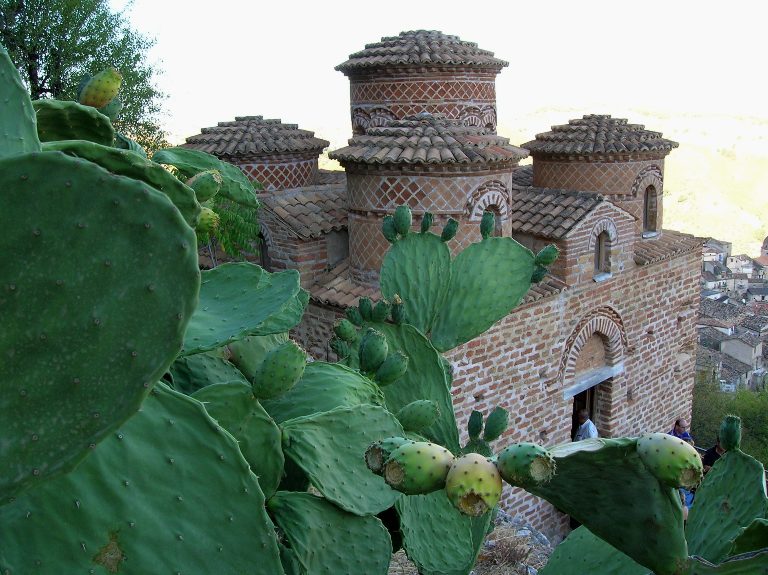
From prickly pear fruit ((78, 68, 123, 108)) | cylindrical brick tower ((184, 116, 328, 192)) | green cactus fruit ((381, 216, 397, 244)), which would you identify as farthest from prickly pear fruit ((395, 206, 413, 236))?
cylindrical brick tower ((184, 116, 328, 192))

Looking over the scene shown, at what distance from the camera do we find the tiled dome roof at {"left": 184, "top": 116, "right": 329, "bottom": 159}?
8.96 m

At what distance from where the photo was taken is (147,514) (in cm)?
157

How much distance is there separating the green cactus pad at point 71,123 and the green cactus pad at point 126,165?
0.48 metres

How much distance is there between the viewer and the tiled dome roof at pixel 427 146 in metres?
7.61

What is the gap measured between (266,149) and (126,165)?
296 inches

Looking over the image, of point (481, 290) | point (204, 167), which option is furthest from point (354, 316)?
point (204, 167)

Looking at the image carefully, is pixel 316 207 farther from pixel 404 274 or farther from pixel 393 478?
pixel 393 478

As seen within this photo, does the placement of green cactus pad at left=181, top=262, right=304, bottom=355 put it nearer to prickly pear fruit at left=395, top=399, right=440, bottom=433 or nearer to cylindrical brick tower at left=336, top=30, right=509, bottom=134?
prickly pear fruit at left=395, top=399, right=440, bottom=433

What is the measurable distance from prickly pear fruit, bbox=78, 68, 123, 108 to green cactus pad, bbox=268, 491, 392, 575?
4.82ft

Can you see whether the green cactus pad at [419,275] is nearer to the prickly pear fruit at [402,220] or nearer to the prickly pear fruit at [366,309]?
the prickly pear fruit at [402,220]

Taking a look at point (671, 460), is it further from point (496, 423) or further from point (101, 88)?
point (101, 88)

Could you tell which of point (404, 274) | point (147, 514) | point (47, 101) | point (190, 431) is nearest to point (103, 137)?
point (47, 101)

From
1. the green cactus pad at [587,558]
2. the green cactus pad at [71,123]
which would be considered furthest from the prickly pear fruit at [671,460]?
the green cactus pad at [71,123]

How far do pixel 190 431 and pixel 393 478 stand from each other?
56 centimetres
